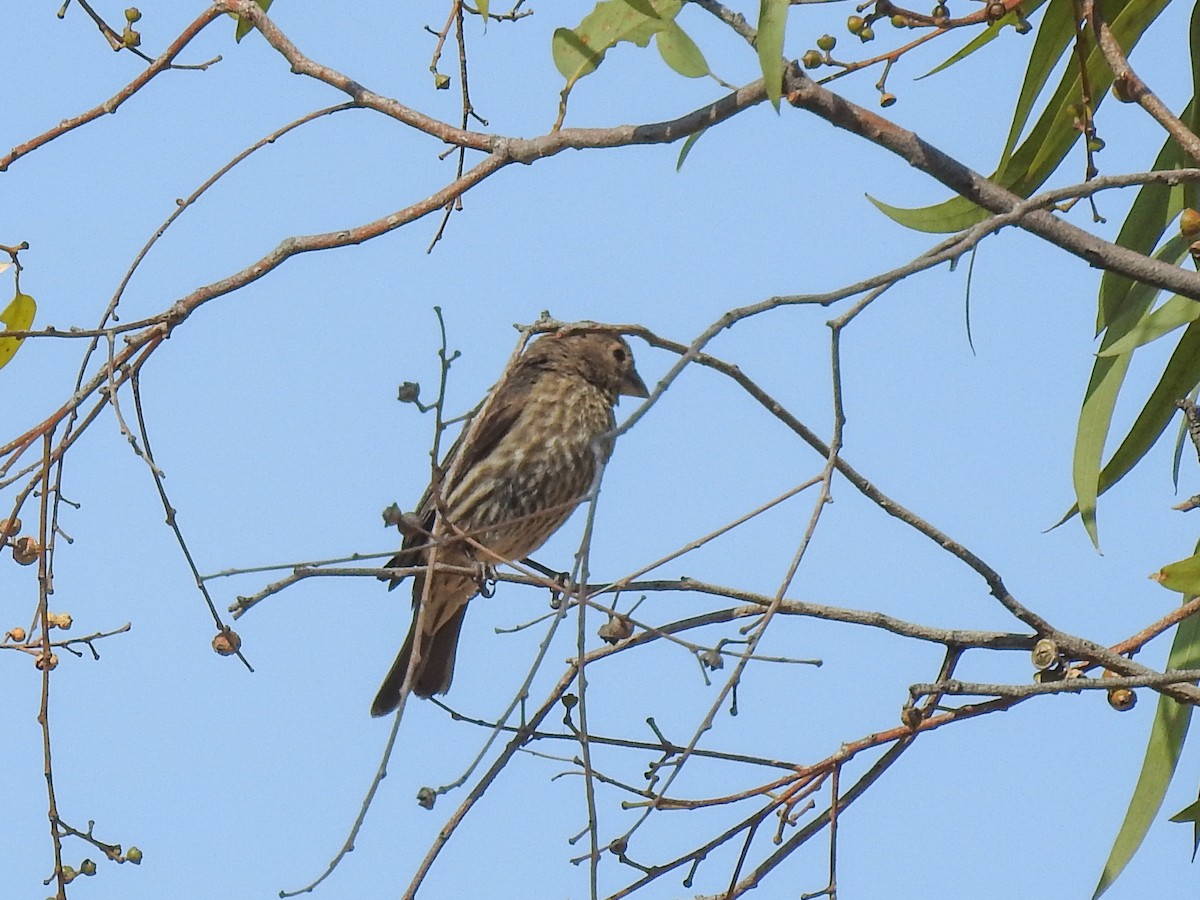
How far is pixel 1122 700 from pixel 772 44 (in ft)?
4.63

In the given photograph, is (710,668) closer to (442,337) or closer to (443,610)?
(442,337)

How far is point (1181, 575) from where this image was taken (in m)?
3.27

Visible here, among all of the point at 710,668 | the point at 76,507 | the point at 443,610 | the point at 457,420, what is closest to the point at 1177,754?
the point at 710,668

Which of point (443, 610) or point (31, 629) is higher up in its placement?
point (443, 610)

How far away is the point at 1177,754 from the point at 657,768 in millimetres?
1151

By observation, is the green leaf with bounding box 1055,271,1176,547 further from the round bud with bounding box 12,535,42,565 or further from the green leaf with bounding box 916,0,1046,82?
the round bud with bounding box 12,535,42,565

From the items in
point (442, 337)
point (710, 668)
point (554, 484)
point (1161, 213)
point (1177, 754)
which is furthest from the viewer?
point (554, 484)

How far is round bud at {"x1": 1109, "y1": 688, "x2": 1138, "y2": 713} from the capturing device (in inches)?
131

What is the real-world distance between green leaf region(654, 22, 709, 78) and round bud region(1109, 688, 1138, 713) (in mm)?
1438

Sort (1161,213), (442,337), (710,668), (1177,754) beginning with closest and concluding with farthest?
1. (442,337)
2. (710,668)
3. (1177,754)
4. (1161,213)

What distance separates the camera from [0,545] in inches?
127

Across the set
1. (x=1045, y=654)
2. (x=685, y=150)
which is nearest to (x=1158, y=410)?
(x=1045, y=654)

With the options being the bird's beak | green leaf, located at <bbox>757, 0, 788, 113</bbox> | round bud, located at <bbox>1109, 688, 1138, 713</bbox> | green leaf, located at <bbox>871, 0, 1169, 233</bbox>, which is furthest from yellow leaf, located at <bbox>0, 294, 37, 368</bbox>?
the bird's beak

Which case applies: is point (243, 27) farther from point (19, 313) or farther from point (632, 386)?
point (632, 386)
